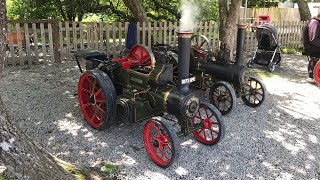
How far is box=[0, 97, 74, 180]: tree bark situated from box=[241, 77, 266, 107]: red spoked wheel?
371 centimetres

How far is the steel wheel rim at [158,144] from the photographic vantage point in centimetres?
361

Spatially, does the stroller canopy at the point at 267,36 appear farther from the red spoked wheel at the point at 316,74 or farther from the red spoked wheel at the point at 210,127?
the red spoked wheel at the point at 210,127

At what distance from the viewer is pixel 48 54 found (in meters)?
9.00

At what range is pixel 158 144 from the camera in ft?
12.0

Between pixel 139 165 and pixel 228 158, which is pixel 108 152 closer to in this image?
pixel 139 165

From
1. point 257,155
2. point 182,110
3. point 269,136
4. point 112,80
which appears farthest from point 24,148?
point 269,136

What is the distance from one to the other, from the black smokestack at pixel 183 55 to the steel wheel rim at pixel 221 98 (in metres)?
1.98

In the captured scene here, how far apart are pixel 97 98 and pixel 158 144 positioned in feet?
4.40


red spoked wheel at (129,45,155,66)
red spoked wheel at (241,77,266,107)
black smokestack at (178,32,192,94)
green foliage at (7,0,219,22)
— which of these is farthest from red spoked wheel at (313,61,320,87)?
green foliage at (7,0,219,22)

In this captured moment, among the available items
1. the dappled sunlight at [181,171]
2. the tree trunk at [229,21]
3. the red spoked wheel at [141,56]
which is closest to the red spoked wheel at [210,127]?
the dappled sunlight at [181,171]

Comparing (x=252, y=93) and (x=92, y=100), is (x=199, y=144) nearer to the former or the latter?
(x=92, y=100)

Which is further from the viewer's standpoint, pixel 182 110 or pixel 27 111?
pixel 27 111

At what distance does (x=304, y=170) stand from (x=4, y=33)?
3.48 m

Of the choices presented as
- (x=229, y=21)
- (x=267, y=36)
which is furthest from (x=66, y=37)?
(x=267, y=36)
